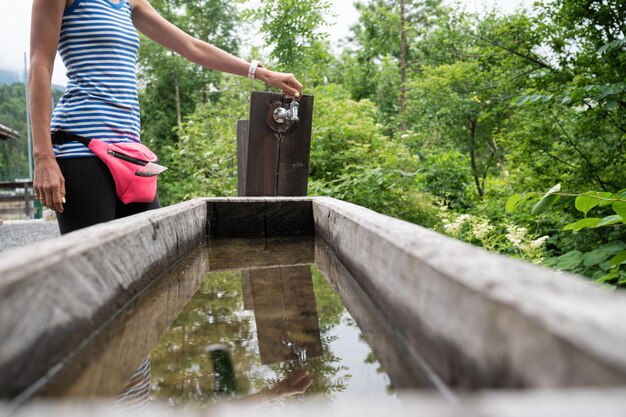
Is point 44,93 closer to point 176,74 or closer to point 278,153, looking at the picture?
point 278,153

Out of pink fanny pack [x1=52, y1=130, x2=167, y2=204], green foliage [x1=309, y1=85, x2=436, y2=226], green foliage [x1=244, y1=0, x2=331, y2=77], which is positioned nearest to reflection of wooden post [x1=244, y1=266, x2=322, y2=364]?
pink fanny pack [x1=52, y1=130, x2=167, y2=204]

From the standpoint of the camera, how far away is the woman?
4.51ft

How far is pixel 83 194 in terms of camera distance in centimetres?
146

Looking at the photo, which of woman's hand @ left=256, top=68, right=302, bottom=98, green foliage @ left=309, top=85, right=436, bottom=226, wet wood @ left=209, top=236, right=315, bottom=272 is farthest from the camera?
green foliage @ left=309, top=85, right=436, bottom=226

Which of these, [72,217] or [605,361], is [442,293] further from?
[72,217]

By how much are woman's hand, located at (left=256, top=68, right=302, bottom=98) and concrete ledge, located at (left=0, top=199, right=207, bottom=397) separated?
1.27m

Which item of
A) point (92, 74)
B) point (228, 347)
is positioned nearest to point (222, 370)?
point (228, 347)

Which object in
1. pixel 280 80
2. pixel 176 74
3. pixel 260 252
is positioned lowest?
pixel 260 252

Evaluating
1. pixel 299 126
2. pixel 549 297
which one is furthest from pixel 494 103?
pixel 549 297

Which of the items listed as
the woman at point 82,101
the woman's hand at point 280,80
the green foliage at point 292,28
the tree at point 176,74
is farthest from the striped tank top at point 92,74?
the tree at point 176,74

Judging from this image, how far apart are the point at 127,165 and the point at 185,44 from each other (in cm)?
83

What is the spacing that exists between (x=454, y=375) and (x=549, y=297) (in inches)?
8.0

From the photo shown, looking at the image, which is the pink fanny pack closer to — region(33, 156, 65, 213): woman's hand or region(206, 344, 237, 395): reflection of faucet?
region(33, 156, 65, 213): woman's hand

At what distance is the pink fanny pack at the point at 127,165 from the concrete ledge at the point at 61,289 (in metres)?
0.35
